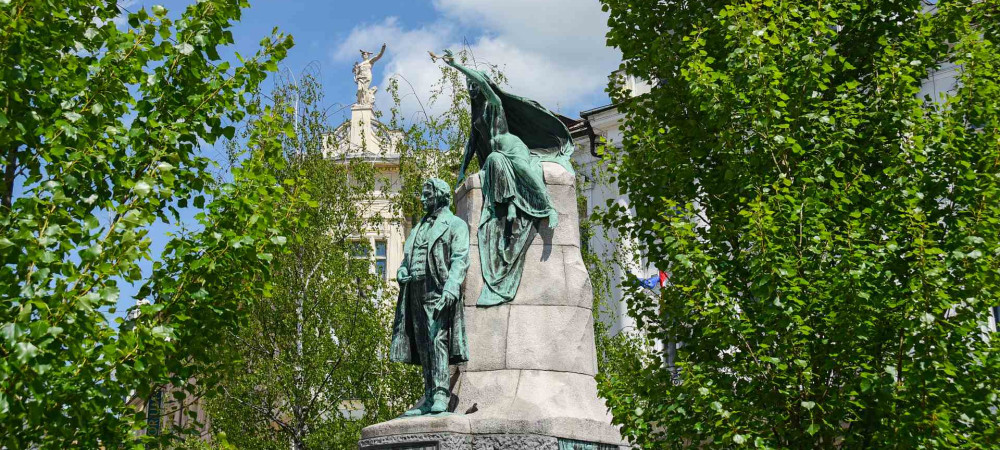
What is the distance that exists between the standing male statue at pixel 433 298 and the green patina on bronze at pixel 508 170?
35 cm

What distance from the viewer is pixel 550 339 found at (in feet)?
36.7

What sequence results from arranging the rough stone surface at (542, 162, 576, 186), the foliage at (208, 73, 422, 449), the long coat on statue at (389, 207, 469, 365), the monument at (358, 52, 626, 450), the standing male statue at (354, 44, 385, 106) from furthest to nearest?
1. the standing male statue at (354, 44, 385, 106)
2. the foliage at (208, 73, 422, 449)
3. the rough stone surface at (542, 162, 576, 186)
4. the long coat on statue at (389, 207, 469, 365)
5. the monument at (358, 52, 626, 450)

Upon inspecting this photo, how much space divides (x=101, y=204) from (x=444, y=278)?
353 cm

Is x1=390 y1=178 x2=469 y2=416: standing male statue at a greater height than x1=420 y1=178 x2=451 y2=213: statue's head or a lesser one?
lesser

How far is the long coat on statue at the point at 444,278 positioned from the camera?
1105cm

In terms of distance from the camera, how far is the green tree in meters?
9.45

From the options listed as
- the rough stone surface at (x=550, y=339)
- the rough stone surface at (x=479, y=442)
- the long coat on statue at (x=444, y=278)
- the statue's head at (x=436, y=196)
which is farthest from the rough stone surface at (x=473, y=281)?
the rough stone surface at (x=479, y=442)

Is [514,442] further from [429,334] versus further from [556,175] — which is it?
[556,175]

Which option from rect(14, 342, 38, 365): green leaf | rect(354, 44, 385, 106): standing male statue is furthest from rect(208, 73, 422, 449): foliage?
rect(14, 342, 38, 365): green leaf

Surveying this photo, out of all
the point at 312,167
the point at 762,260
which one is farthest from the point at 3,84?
the point at 312,167

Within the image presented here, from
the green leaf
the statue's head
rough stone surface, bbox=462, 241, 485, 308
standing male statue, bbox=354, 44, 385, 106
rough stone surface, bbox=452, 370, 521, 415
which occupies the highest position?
standing male statue, bbox=354, 44, 385, 106

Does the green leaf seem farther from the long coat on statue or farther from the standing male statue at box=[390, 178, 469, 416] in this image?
the long coat on statue

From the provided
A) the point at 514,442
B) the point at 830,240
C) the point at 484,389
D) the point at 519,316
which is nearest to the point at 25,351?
the point at 514,442

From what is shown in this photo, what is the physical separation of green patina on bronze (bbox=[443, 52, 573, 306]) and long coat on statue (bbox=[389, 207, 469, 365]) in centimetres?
36
